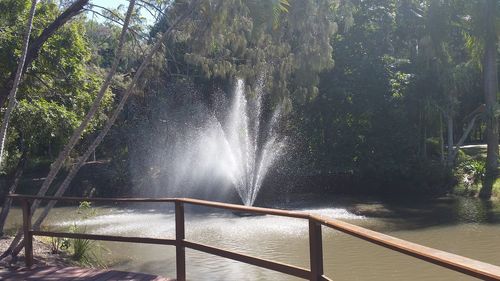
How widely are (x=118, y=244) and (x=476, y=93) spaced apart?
31696mm

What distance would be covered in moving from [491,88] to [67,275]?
75.2ft

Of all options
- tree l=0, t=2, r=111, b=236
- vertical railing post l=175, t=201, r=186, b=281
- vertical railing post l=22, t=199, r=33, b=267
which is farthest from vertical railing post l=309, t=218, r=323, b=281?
tree l=0, t=2, r=111, b=236

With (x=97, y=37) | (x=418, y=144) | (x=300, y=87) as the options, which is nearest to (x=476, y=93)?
(x=418, y=144)

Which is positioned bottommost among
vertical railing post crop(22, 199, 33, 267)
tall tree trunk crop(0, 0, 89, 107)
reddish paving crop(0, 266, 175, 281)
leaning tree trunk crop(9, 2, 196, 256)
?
reddish paving crop(0, 266, 175, 281)

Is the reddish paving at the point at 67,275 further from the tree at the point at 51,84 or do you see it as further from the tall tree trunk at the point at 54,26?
the tree at the point at 51,84

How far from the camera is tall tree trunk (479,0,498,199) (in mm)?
24250

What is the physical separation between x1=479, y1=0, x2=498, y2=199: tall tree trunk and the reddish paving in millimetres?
20204

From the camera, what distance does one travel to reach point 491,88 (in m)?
25.2

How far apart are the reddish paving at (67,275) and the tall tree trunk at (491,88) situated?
2020cm

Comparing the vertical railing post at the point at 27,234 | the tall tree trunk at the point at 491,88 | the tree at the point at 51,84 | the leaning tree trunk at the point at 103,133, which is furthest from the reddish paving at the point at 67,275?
the tall tree trunk at the point at 491,88

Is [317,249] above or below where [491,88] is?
below

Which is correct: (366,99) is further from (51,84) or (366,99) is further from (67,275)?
(67,275)

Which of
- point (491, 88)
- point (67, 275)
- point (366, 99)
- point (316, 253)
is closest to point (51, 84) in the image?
point (67, 275)

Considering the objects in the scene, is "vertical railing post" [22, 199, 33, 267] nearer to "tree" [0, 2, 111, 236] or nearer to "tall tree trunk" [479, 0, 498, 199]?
"tree" [0, 2, 111, 236]
